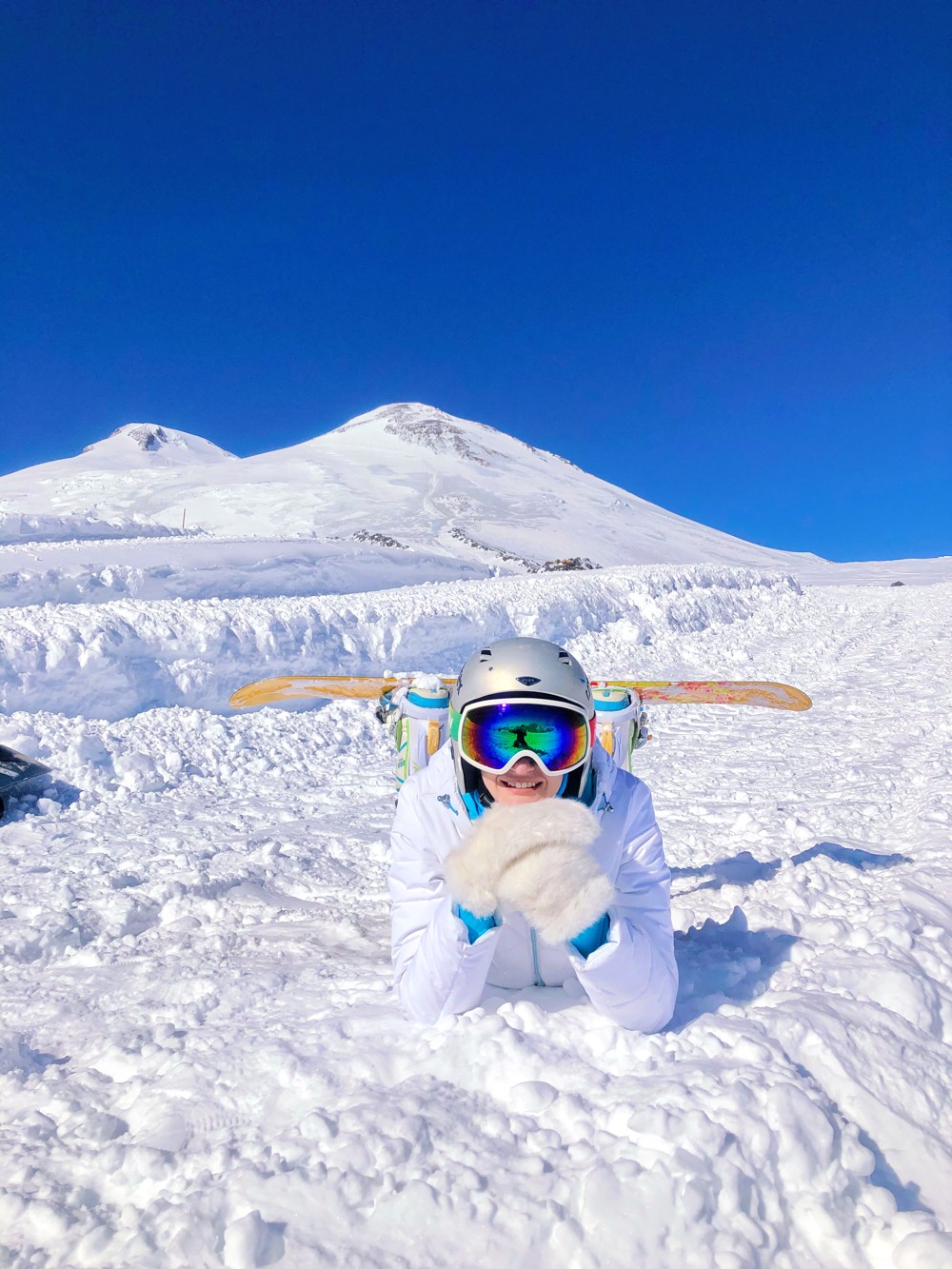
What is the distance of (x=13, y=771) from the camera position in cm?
608

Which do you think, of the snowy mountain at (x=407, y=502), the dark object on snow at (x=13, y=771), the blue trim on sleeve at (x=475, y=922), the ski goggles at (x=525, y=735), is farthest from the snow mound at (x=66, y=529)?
the snowy mountain at (x=407, y=502)

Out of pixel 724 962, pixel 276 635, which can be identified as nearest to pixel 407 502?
pixel 276 635

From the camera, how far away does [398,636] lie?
38.6 ft

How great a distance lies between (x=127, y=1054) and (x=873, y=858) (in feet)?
13.9

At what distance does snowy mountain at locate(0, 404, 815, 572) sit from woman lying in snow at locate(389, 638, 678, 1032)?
1840 inches

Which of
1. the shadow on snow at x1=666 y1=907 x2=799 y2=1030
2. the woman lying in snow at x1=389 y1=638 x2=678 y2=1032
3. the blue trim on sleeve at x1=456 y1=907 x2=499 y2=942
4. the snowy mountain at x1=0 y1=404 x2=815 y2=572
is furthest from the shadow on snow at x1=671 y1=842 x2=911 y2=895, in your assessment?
the snowy mountain at x1=0 y1=404 x2=815 y2=572

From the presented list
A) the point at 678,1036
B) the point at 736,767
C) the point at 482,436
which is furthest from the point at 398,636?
the point at 482,436

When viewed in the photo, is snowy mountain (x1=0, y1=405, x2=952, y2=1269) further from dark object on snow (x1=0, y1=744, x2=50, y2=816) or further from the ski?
the ski

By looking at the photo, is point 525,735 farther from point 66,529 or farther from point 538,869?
point 66,529

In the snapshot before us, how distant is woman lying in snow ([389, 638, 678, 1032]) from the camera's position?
1940mm

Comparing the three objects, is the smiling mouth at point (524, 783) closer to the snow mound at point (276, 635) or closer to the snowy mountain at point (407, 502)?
the snow mound at point (276, 635)

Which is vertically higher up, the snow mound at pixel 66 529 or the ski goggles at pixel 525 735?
the snow mound at pixel 66 529

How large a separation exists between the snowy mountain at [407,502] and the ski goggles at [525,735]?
4683cm

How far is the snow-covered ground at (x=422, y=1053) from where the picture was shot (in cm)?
172
